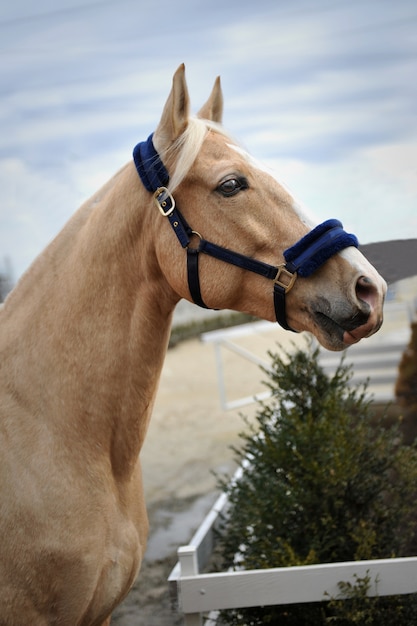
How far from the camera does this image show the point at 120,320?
1764 mm

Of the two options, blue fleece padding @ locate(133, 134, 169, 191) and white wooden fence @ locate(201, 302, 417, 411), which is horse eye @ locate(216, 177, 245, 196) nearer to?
blue fleece padding @ locate(133, 134, 169, 191)

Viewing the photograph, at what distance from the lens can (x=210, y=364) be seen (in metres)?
12.1

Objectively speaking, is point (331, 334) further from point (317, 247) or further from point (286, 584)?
point (286, 584)

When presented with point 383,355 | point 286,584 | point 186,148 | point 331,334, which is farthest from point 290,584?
point 383,355

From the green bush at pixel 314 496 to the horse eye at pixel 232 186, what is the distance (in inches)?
57.5

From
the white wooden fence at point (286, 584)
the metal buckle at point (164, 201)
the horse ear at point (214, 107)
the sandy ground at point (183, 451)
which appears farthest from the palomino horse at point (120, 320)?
the sandy ground at point (183, 451)

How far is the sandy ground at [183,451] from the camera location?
12.7 ft

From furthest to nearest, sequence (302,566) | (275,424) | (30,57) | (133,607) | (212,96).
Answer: (30,57) → (133,607) → (275,424) → (302,566) → (212,96)

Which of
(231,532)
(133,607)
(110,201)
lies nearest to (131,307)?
(110,201)

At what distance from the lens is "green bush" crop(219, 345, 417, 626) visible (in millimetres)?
2707

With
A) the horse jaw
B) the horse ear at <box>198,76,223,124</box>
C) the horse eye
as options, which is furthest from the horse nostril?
the horse ear at <box>198,76,223,124</box>

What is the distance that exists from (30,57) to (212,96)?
307 centimetres

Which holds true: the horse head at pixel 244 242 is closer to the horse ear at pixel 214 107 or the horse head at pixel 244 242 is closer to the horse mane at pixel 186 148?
the horse mane at pixel 186 148

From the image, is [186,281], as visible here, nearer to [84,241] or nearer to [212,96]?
[84,241]
